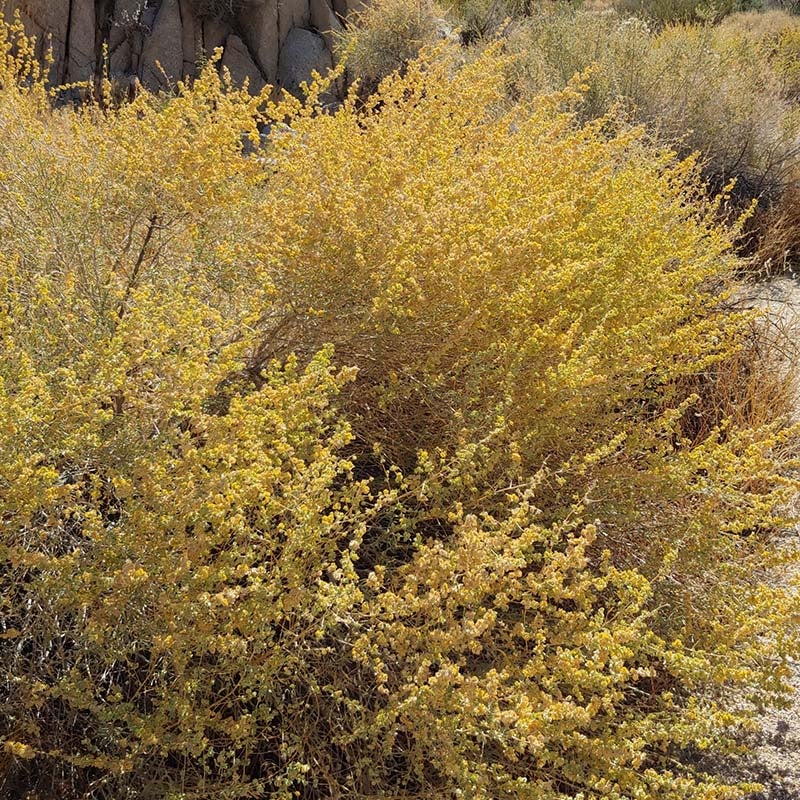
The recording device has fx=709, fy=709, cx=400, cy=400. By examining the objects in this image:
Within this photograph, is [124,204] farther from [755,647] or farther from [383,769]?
[755,647]

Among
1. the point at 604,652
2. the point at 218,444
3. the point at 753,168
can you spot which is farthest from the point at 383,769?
the point at 753,168

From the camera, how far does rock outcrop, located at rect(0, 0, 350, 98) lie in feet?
30.1

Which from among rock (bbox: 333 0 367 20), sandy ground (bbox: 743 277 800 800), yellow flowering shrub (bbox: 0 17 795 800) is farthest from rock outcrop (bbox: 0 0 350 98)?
sandy ground (bbox: 743 277 800 800)

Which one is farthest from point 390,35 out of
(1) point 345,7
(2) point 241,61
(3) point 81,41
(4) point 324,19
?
(3) point 81,41

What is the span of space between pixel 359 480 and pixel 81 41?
31.1 ft

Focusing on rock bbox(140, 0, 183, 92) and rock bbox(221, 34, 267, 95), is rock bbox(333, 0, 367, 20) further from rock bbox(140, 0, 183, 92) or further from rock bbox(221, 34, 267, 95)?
rock bbox(140, 0, 183, 92)

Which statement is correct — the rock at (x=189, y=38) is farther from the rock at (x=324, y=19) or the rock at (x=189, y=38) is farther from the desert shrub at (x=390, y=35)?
the desert shrub at (x=390, y=35)

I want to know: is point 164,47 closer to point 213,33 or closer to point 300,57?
point 213,33

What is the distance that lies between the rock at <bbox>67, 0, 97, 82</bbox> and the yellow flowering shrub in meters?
7.40

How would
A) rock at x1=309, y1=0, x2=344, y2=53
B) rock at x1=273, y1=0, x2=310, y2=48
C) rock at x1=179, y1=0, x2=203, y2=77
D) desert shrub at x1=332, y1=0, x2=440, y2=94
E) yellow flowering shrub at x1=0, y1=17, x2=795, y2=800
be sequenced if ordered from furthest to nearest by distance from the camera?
rock at x1=309, y1=0, x2=344, y2=53
rock at x1=273, y1=0, x2=310, y2=48
rock at x1=179, y1=0, x2=203, y2=77
desert shrub at x1=332, y1=0, x2=440, y2=94
yellow flowering shrub at x1=0, y1=17, x2=795, y2=800

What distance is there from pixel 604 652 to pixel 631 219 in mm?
1711

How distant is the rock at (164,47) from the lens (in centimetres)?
941

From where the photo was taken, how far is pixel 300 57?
9828mm

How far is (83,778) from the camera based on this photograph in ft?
5.51
